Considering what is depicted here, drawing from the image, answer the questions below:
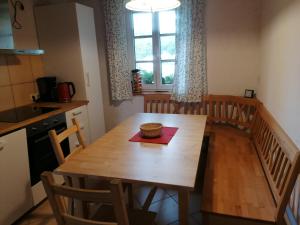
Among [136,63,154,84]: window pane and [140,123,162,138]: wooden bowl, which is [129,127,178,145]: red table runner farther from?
[136,63,154,84]: window pane

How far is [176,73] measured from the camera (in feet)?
10.4

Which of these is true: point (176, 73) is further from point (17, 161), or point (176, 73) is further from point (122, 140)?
point (17, 161)

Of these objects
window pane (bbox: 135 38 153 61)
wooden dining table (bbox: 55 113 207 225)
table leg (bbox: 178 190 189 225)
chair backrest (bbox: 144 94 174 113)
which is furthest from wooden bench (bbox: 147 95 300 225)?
window pane (bbox: 135 38 153 61)

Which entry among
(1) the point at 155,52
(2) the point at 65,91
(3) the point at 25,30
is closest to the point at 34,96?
(2) the point at 65,91

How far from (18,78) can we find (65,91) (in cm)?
53

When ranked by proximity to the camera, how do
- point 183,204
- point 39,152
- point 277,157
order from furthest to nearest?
point 39,152 < point 277,157 < point 183,204

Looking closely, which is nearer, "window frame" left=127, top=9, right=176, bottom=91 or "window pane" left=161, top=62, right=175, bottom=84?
"window frame" left=127, top=9, right=176, bottom=91

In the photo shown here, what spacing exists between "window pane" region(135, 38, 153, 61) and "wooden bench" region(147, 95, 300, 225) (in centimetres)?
107

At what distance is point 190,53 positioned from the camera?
305cm

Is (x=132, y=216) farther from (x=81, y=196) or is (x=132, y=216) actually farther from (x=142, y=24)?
(x=142, y=24)

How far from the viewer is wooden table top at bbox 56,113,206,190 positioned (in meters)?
1.31

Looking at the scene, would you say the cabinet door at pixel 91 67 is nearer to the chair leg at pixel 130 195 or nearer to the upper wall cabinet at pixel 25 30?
the upper wall cabinet at pixel 25 30

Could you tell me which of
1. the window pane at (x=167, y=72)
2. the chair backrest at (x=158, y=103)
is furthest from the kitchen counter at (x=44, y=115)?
the window pane at (x=167, y=72)

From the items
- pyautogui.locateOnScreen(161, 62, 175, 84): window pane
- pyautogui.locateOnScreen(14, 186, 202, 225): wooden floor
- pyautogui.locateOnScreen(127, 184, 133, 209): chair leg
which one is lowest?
pyautogui.locateOnScreen(14, 186, 202, 225): wooden floor
